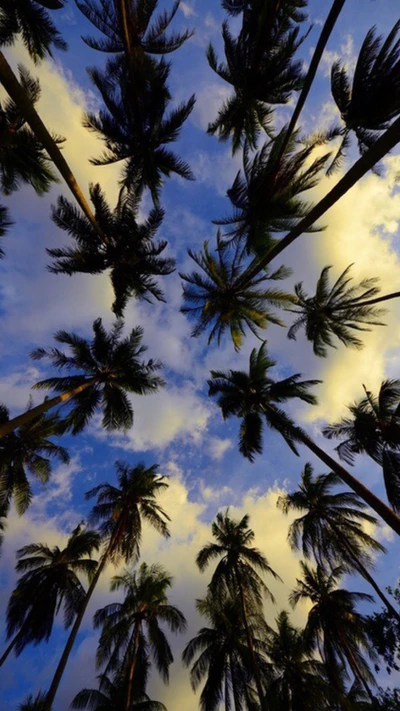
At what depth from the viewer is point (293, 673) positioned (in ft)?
57.4

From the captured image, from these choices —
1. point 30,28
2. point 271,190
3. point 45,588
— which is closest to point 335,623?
point 45,588

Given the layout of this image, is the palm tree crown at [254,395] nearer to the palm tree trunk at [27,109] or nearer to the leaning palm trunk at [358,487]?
the leaning palm trunk at [358,487]

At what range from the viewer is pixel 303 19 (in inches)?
562

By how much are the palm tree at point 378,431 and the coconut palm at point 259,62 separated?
37.2ft

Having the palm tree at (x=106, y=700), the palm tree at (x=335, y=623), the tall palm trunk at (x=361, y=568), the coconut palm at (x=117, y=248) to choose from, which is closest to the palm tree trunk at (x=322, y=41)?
the coconut palm at (x=117, y=248)

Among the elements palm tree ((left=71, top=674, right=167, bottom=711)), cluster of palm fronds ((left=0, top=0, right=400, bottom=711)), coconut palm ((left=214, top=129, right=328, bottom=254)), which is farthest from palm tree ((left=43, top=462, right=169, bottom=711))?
coconut palm ((left=214, top=129, right=328, bottom=254))

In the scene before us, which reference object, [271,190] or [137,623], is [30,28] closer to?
[271,190]

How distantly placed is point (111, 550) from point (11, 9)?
20.3 m

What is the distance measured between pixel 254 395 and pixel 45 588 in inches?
567

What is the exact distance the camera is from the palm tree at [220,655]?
16859mm

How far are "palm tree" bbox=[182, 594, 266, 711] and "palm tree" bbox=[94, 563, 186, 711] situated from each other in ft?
4.62

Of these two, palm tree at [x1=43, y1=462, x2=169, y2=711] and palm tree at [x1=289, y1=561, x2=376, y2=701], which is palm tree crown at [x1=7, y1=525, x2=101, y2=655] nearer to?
palm tree at [x1=43, y1=462, x2=169, y2=711]

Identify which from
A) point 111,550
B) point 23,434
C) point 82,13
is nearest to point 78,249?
point 82,13

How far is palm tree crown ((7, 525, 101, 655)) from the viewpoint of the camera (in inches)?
655
